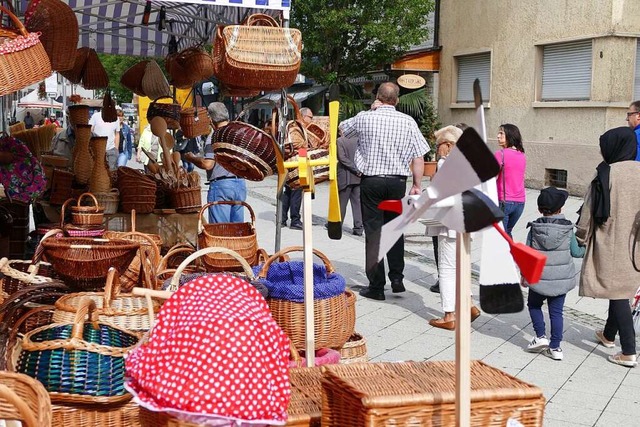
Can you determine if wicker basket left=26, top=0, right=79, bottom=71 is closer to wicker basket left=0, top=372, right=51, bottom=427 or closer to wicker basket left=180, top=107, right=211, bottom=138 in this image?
wicker basket left=180, top=107, right=211, bottom=138

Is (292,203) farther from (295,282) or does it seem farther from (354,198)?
(295,282)

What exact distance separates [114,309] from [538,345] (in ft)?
10.9

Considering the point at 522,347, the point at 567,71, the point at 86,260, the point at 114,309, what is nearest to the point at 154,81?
the point at 86,260

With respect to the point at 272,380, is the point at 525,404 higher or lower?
lower

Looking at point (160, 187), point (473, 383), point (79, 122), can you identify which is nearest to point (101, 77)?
point (79, 122)

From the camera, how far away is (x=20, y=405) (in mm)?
2068

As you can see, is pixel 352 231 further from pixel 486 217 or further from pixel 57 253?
pixel 486 217

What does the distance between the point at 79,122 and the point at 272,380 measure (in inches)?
239

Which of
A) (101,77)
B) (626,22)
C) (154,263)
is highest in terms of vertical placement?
(626,22)

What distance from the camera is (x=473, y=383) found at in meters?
2.50

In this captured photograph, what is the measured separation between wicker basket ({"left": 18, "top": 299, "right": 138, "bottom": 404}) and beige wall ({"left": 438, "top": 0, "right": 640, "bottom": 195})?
12356mm

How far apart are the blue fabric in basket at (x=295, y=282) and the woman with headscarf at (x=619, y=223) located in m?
2.13

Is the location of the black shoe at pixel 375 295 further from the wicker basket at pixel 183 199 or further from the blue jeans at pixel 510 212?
the wicker basket at pixel 183 199

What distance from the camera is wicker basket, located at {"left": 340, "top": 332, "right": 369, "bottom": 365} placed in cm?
439
